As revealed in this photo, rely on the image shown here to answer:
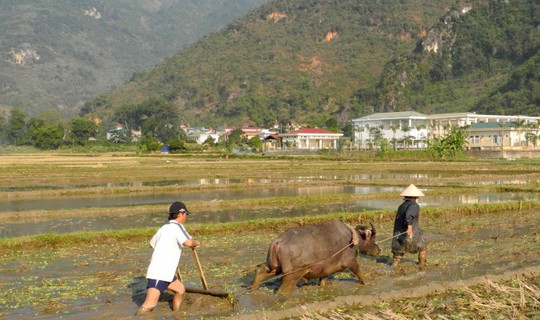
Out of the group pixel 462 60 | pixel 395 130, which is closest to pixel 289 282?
pixel 395 130

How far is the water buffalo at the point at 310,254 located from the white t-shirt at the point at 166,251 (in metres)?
1.56

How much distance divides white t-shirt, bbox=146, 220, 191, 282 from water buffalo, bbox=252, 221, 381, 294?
5.11ft

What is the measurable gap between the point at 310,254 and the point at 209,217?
32.1 ft

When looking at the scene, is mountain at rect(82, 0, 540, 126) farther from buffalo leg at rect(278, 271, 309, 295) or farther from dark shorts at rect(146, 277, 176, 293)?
dark shorts at rect(146, 277, 176, 293)

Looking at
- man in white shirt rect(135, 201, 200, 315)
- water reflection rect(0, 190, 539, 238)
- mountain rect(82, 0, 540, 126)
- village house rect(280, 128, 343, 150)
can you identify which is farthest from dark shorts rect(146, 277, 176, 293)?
mountain rect(82, 0, 540, 126)

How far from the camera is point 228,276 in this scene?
34.8 feet

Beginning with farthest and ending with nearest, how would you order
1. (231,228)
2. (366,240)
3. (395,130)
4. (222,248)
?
(395,130) < (231,228) < (222,248) < (366,240)

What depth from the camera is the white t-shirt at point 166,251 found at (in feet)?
26.8

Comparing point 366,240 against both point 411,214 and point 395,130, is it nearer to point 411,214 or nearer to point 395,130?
point 411,214

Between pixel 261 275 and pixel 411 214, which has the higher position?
pixel 411 214

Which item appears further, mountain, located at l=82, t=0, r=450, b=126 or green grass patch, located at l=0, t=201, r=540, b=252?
mountain, located at l=82, t=0, r=450, b=126

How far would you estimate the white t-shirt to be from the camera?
26.8 ft

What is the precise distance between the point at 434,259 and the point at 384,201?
1097cm

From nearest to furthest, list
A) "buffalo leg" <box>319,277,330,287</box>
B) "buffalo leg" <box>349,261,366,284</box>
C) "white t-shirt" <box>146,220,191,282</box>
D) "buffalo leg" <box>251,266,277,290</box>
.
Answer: "white t-shirt" <box>146,220,191,282</box>, "buffalo leg" <box>251,266,277,290</box>, "buffalo leg" <box>349,261,366,284</box>, "buffalo leg" <box>319,277,330,287</box>
